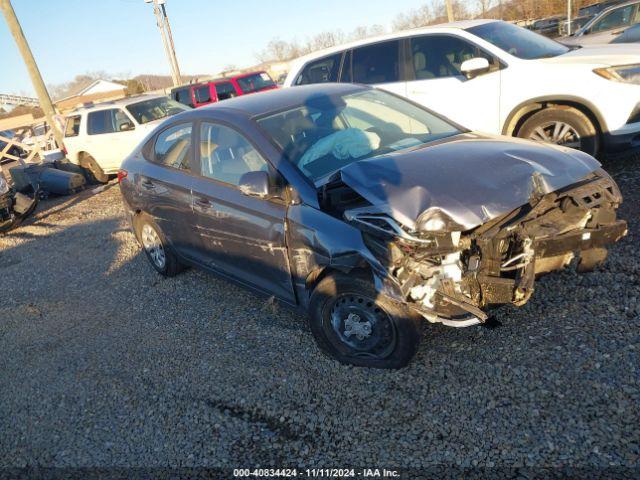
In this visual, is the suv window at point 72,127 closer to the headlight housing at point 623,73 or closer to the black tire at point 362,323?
the black tire at point 362,323

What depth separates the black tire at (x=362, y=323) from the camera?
3.06m

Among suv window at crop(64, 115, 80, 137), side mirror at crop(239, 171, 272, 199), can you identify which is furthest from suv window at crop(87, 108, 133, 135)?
side mirror at crop(239, 171, 272, 199)

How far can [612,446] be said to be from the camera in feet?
7.90

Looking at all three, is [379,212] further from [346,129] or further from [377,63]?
[377,63]

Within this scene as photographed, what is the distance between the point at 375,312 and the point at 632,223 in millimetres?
2928

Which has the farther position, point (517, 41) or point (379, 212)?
point (517, 41)

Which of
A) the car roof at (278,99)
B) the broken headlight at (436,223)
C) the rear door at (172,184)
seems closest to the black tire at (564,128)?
the car roof at (278,99)

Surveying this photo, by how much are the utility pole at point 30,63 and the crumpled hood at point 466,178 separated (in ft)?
46.9

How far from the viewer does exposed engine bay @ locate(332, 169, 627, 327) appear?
2.86 m

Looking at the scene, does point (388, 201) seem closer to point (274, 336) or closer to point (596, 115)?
point (274, 336)

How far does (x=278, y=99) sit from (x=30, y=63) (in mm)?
14435

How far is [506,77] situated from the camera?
19.5ft

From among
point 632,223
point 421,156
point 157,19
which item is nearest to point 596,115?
point 632,223

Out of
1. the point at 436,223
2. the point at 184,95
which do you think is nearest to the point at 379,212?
the point at 436,223
